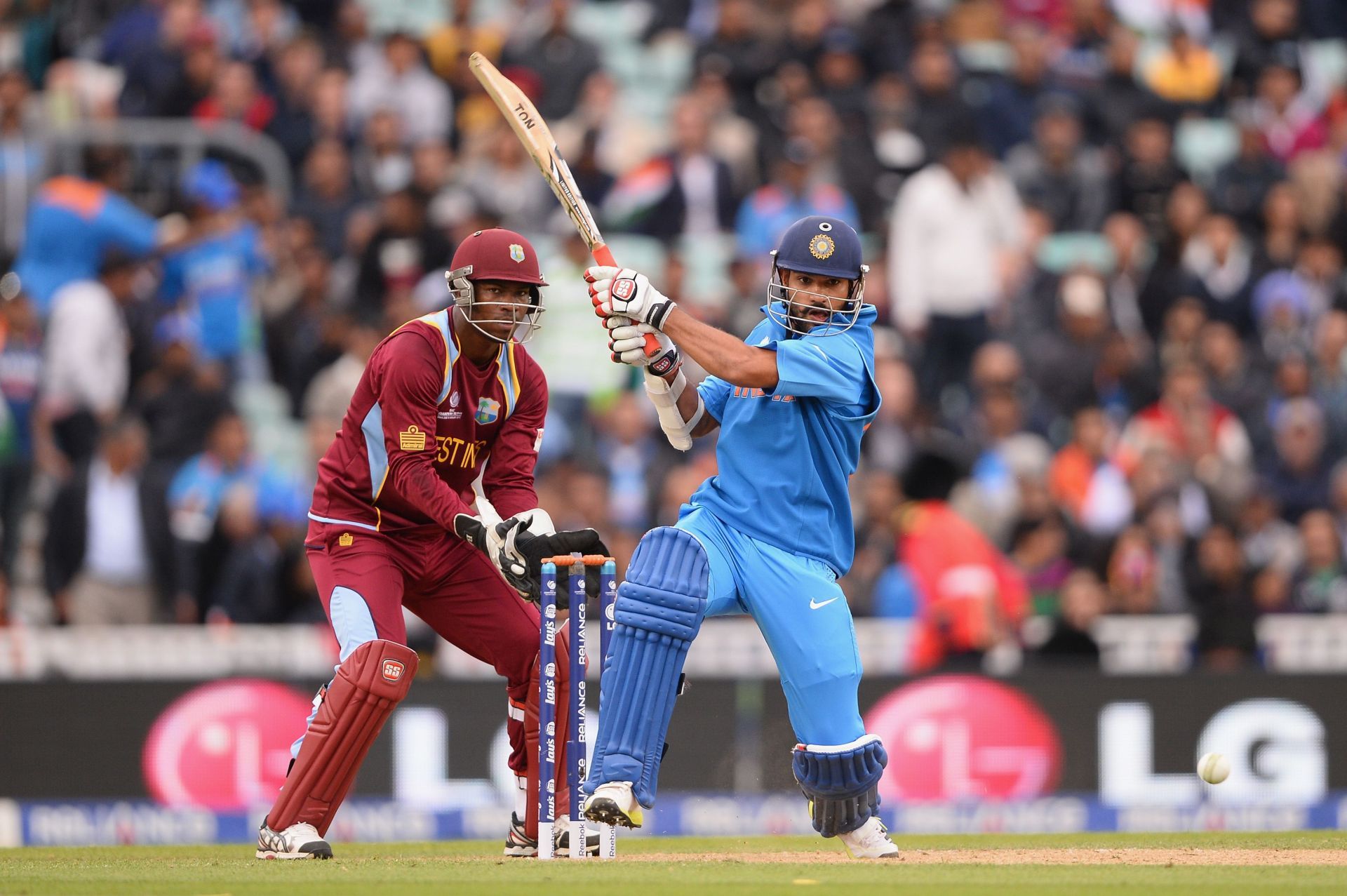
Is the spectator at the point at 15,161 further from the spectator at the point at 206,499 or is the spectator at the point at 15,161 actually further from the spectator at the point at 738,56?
the spectator at the point at 738,56

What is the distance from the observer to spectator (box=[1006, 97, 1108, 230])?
16.3 meters

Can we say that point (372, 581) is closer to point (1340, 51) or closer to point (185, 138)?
point (185, 138)

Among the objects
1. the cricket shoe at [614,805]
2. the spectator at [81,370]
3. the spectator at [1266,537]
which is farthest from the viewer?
the spectator at [81,370]

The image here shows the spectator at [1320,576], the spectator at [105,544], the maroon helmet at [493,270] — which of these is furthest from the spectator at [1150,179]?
the maroon helmet at [493,270]

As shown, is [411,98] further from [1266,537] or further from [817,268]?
[817,268]

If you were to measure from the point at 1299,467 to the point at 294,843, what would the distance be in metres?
9.18

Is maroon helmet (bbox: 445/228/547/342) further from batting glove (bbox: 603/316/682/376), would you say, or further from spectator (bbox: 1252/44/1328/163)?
spectator (bbox: 1252/44/1328/163)

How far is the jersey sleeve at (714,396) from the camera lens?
788 cm

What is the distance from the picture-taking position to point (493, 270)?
316 inches

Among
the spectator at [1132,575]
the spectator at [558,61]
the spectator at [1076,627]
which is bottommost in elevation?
the spectator at [1076,627]

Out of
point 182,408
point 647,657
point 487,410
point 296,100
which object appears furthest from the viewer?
point 296,100

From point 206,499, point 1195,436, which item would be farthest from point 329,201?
point 1195,436

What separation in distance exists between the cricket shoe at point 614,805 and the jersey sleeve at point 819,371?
157 cm

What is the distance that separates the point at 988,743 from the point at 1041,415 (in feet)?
12.1
